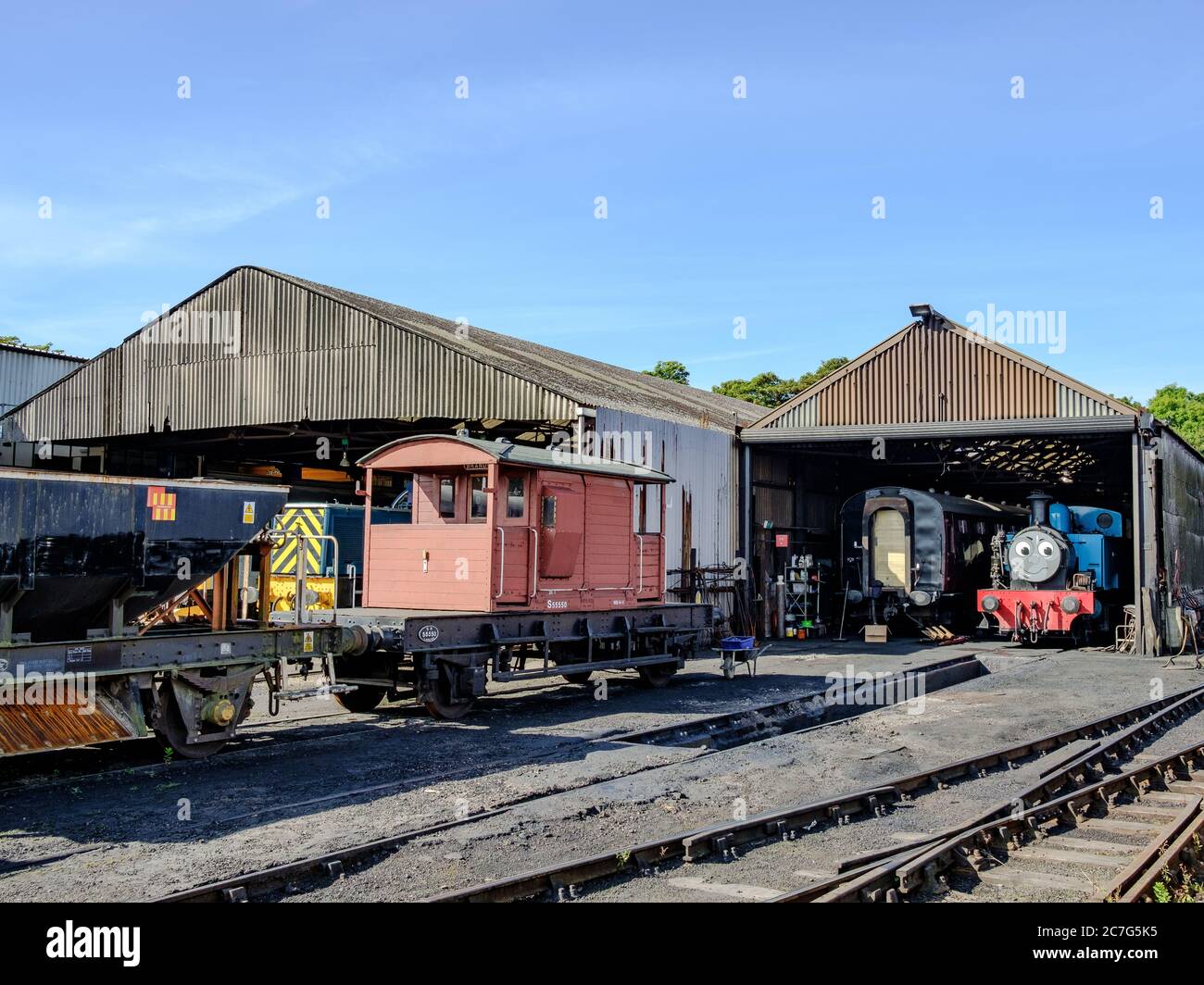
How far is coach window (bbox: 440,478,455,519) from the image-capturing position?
13297 mm

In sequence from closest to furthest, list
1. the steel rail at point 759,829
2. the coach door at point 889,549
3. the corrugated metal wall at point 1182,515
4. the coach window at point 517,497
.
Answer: the steel rail at point 759,829
the coach window at point 517,497
the corrugated metal wall at point 1182,515
the coach door at point 889,549

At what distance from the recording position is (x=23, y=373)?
97.8ft

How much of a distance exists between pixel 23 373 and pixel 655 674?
2292 cm

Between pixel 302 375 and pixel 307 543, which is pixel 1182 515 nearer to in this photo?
pixel 307 543

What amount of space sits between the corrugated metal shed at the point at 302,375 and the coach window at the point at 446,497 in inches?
222

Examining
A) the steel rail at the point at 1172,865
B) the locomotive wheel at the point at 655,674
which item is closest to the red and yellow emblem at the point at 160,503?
the steel rail at the point at 1172,865

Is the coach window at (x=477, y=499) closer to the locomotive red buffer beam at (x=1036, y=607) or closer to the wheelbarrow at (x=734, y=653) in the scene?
the wheelbarrow at (x=734, y=653)

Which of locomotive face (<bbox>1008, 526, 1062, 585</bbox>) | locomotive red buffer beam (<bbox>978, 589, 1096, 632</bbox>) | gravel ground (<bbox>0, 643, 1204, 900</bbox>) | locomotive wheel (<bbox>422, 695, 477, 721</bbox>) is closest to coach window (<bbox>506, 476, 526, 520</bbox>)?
locomotive wheel (<bbox>422, 695, 477, 721</bbox>)

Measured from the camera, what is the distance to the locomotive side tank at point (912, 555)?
80.5 feet

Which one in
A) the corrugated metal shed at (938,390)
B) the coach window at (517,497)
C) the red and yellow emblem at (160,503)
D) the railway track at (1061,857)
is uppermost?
the corrugated metal shed at (938,390)

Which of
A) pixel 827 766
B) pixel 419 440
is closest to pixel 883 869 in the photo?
pixel 827 766
